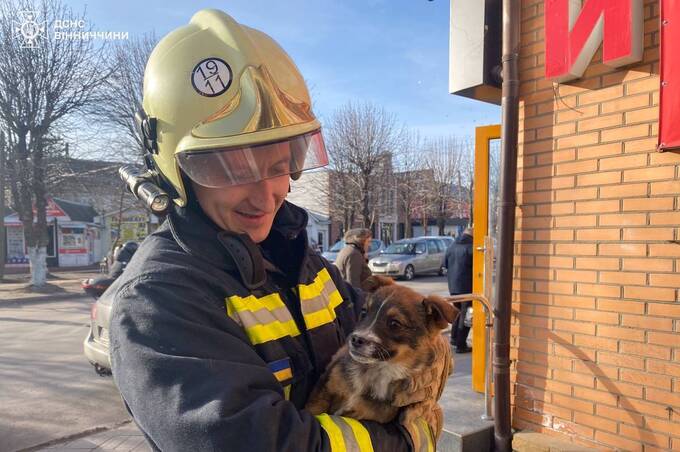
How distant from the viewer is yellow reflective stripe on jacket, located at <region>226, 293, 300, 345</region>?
1552 millimetres

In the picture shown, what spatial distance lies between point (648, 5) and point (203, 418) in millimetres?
4256

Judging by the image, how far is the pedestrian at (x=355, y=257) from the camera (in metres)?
8.86

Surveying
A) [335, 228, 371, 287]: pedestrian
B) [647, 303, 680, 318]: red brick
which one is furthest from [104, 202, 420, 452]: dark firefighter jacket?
[335, 228, 371, 287]: pedestrian

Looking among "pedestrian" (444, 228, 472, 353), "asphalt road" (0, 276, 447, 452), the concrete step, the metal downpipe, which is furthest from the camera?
"pedestrian" (444, 228, 472, 353)

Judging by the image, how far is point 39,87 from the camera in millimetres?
19547

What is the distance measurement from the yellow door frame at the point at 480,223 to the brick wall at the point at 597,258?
3.44ft

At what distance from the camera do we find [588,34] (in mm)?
3812

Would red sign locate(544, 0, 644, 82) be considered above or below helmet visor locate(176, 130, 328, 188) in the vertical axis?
above

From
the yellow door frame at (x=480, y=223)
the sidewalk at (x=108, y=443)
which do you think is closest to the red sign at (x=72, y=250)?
the sidewalk at (x=108, y=443)

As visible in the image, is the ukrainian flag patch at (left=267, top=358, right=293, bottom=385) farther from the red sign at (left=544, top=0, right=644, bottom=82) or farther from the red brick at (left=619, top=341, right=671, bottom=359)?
the red sign at (left=544, top=0, right=644, bottom=82)

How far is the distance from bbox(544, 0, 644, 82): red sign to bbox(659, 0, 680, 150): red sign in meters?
0.21

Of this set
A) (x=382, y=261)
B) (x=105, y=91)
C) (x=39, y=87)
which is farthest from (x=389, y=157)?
(x=39, y=87)

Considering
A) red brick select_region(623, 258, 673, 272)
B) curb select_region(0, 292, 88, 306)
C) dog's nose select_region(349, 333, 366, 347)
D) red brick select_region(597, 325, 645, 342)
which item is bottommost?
curb select_region(0, 292, 88, 306)

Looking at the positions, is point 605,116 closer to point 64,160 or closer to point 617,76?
point 617,76
